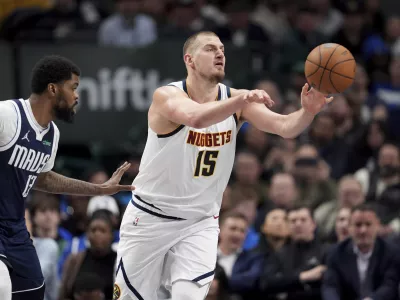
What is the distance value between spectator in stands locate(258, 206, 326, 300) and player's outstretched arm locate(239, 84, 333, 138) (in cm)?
333

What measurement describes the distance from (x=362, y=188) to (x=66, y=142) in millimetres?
5079

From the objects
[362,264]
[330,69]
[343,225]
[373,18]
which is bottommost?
[362,264]

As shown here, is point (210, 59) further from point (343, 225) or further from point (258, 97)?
point (343, 225)

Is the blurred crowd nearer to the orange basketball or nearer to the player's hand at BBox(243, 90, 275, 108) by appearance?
the orange basketball

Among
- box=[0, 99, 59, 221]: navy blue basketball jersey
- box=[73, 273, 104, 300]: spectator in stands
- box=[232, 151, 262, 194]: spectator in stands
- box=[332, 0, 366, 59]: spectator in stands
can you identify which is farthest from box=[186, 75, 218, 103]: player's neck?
box=[332, 0, 366, 59]: spectator in stands

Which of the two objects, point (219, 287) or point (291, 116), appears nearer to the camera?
point (291, 116)

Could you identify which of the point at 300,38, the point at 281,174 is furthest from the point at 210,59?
the point at 300,38

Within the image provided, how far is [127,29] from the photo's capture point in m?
15.5

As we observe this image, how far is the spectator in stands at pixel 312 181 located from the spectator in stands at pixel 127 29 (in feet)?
12.9

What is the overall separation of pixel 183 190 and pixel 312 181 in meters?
5.22

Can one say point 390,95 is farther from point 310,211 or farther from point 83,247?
point 83,247

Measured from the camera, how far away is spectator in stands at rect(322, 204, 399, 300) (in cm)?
1044

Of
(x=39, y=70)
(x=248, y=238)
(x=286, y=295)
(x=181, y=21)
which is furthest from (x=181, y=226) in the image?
(x=181, y=21)

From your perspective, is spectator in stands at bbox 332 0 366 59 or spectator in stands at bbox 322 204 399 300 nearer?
spectator in stands at bbox 322 204 399 300
